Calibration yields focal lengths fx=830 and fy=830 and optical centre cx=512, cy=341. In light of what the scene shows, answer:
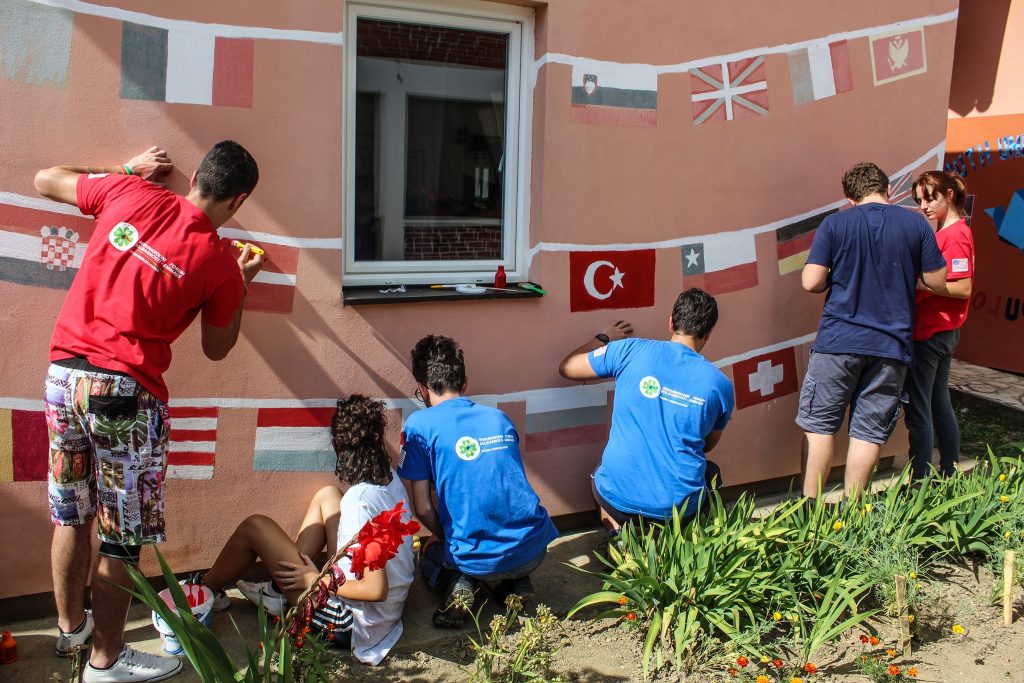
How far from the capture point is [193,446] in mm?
3400

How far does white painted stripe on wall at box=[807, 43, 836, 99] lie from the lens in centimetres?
469

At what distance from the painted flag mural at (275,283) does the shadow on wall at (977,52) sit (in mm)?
6341

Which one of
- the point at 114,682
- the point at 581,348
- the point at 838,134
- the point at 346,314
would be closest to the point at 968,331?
the point at 838,134

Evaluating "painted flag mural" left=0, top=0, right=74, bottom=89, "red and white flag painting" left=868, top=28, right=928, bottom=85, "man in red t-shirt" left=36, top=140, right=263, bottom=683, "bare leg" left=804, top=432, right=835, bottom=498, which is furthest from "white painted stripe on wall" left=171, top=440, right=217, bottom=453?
"red and white flag painting" left=868, top=28, right=928, bottom=85

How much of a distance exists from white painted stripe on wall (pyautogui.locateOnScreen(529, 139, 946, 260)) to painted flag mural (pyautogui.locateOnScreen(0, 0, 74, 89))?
2129 millimetres

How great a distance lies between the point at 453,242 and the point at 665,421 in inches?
53.2

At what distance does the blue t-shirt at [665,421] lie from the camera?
3666 millimetres

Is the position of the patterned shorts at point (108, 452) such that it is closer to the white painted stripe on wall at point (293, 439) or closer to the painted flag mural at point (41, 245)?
the painted flag mural at point (41, 245)

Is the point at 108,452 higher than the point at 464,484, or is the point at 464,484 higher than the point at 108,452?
the point at 108,452

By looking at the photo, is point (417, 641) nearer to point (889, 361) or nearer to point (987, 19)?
point (889, 361)

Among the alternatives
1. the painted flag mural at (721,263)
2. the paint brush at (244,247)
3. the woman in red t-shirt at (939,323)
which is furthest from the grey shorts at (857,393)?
the paint brush at (244,247)

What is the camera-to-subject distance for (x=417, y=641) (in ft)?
10.8

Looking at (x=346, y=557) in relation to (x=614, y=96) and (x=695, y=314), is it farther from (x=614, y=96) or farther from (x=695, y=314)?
(x=614, y=96)

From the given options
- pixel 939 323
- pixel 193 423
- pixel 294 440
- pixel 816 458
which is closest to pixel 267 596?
pixel 294 440
